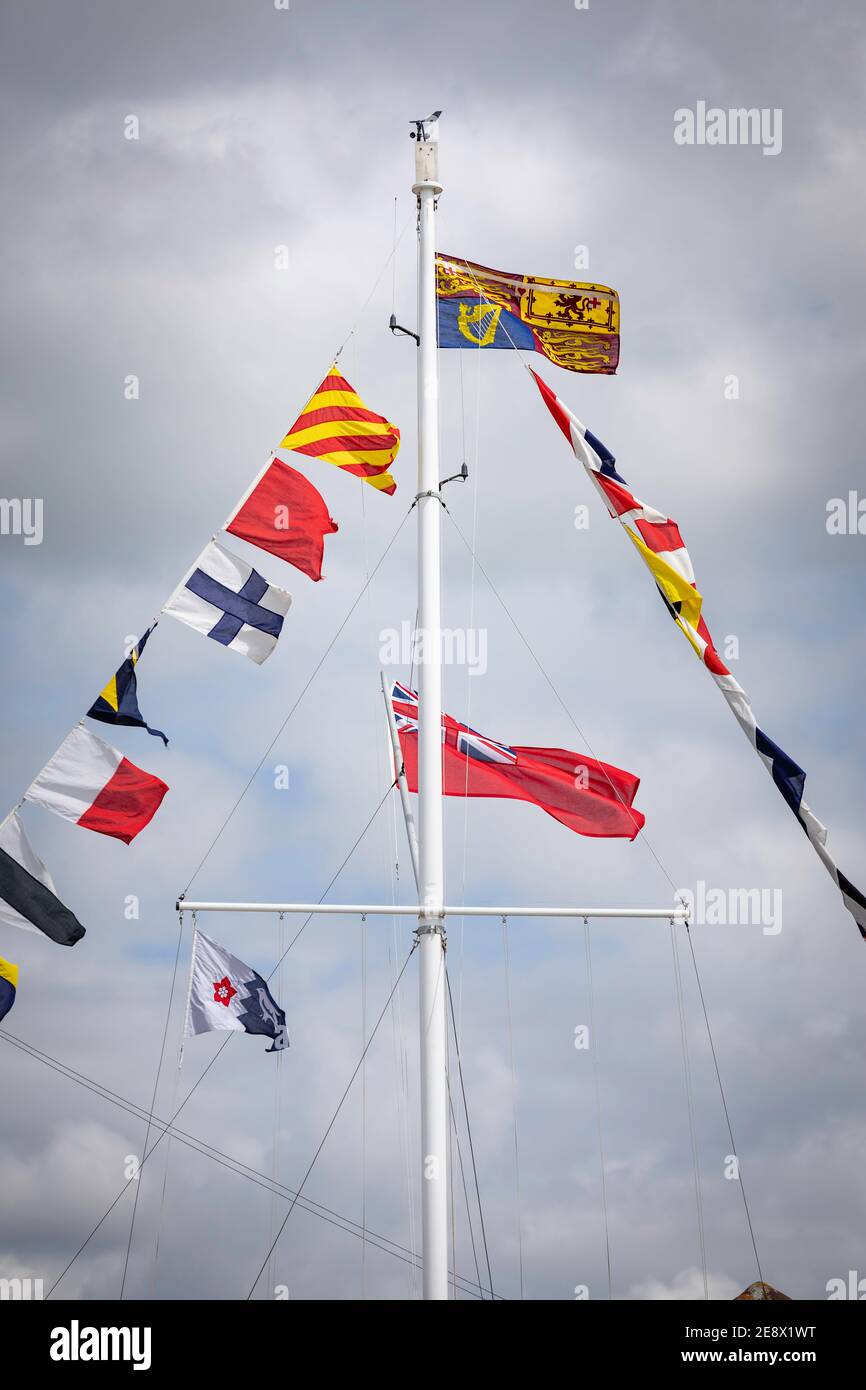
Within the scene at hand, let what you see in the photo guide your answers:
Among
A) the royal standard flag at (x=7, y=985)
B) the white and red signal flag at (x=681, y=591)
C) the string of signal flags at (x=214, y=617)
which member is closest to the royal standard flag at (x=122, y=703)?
the string of signal flags at (x=214, y=617)

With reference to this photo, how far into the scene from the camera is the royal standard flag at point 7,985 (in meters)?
20.1

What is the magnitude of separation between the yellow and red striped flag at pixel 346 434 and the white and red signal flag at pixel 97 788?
584 cm

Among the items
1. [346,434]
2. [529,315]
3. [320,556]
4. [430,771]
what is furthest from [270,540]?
[529,315]

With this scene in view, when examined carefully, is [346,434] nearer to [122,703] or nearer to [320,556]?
[320,556]

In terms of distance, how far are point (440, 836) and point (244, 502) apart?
581cm

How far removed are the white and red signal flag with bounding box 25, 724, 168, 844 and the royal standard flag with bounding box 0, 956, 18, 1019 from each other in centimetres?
212

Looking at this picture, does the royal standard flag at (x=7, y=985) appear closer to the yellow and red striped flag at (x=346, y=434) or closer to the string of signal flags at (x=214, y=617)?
the string of signal flags at (x=214, y=617)

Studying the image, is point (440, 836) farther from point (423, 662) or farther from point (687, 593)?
point (687, 593)

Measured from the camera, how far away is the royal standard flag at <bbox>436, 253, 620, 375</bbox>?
2628cm

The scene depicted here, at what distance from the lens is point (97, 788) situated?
21.3 metres
